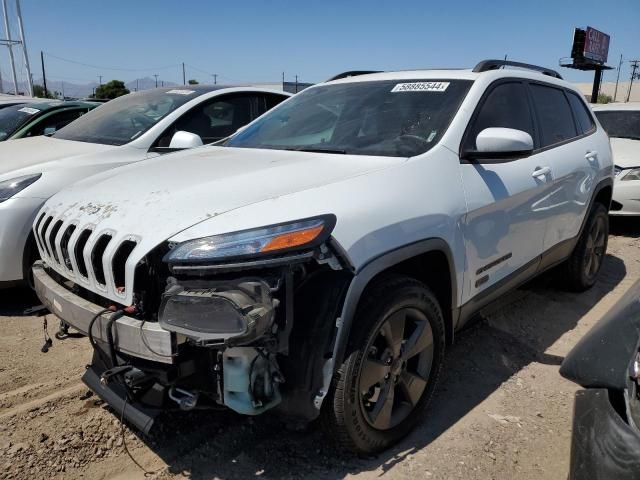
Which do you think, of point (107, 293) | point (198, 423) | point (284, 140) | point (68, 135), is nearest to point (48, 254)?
point (107, 293)

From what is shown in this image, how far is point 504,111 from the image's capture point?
339cm

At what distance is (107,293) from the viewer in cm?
225

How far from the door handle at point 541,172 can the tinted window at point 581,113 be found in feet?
3.80

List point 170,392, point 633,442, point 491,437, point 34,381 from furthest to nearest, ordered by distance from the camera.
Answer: point 34,381 → point 491,437 → point 170,392 → point 633,442

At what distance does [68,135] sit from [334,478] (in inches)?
178

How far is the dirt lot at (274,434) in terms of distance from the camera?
2.44 m

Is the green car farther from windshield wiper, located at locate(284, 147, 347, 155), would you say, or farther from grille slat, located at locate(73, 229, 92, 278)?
grille slat, located at locate(73, 229, 92, 278)

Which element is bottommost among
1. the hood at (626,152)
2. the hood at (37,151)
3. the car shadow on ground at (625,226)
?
the car shadow on ground at (625,226)

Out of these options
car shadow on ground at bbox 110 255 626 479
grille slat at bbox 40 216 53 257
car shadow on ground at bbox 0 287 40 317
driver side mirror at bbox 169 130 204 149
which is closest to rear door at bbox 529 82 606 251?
car shadow on ground at bbox 110 255 626 479

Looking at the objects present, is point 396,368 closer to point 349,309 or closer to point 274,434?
point 349,309

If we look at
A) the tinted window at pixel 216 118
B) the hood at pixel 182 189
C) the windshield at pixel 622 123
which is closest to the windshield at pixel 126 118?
the tinted window at pixel 216 118

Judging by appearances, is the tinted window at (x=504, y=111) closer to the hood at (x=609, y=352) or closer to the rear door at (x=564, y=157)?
the rear door at (x=564, y=157)

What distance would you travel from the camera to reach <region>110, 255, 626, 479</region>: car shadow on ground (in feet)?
8.02

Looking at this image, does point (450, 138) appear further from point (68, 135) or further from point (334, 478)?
point (68, 135)
